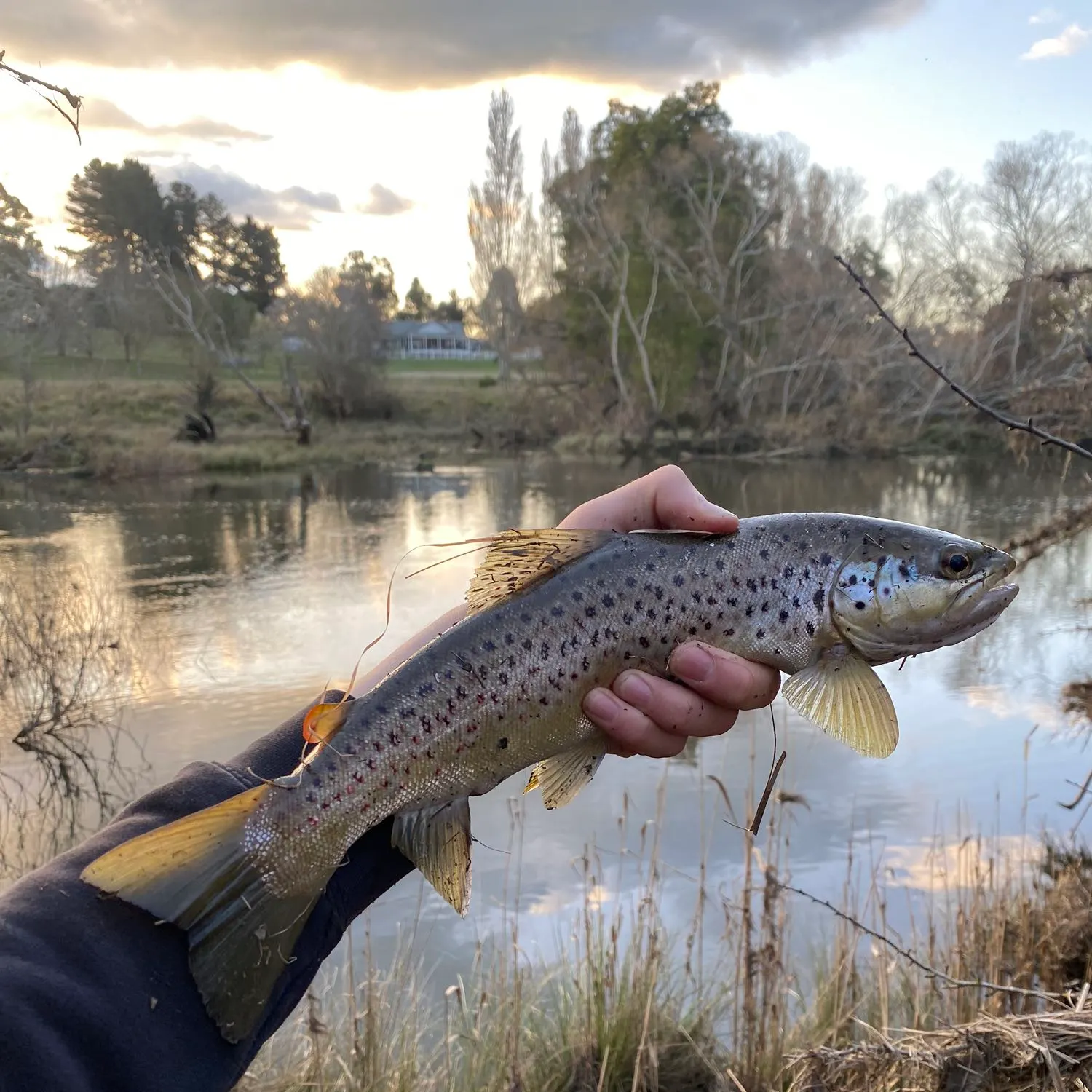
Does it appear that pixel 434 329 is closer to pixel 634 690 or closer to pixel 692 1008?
pixel 692 1008

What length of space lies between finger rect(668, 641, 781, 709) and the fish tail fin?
48.5 inches

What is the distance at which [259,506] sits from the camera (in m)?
26.8

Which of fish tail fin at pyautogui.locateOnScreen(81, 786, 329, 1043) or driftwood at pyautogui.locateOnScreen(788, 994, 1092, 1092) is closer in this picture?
fish tail fin at pyautogui.locateOnScreen(81, 786, 329, 1043)

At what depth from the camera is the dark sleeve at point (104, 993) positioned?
1778 mm

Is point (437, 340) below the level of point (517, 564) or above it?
above

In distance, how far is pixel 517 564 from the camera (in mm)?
2688

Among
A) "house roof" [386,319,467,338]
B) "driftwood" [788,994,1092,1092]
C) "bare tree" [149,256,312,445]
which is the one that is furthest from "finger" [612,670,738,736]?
"house roof" [386,319,467,338]

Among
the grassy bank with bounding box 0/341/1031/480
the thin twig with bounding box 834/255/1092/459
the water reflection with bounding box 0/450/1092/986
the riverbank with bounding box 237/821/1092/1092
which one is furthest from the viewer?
the grassy bank with bounding box 0/341/1031/480

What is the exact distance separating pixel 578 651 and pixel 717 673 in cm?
42

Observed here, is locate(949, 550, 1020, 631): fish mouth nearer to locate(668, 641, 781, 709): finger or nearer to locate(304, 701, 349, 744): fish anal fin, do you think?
locate(668, 641, 781, 709): finger

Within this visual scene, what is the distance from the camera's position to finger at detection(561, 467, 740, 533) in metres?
2.86

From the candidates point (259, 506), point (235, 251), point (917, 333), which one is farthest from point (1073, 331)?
point (235, 251)

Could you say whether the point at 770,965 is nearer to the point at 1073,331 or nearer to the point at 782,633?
the point at 782,633

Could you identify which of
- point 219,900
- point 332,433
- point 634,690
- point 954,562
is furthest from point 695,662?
point 332,433
